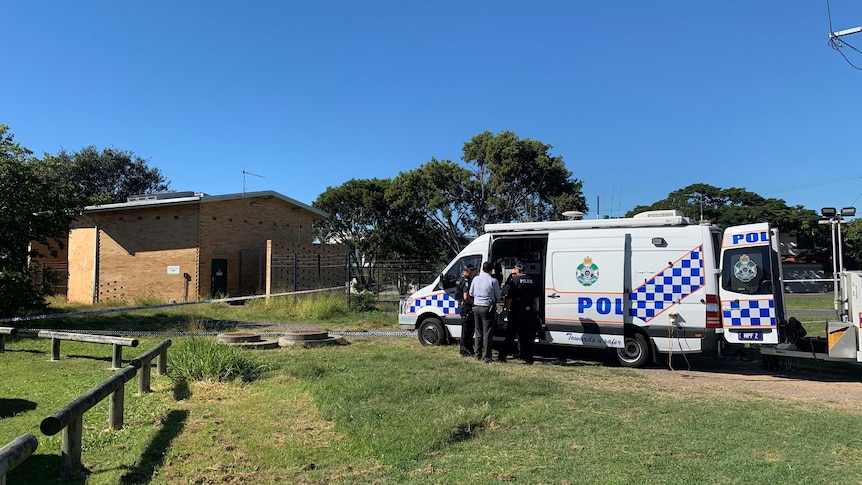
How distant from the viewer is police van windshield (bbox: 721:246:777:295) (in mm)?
8430

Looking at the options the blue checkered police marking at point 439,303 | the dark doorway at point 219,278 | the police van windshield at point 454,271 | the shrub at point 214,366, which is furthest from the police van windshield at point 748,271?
the dark doorway at point 219,278

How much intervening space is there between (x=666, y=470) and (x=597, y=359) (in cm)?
639

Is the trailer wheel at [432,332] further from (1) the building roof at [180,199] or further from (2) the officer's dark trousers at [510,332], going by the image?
(1) the building roof at [180,199]

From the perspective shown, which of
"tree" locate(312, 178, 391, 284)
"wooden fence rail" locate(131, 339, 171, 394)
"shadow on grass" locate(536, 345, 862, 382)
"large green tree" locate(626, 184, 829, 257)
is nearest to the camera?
"wooden fence rail" locate(131, 339, 171, 394)

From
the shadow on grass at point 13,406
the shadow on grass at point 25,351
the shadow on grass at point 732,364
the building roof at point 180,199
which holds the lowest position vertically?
the shadow on grass at point 732,364

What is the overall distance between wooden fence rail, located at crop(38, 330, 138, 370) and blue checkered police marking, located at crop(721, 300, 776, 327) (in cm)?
912

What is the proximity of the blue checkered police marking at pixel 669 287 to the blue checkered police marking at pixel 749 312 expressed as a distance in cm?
55

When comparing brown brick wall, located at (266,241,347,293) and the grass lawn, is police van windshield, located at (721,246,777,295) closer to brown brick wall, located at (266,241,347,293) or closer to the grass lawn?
the grass lawn

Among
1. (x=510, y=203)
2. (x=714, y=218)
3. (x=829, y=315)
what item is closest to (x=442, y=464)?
(x=829, y=315)

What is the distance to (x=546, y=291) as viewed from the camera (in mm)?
10102

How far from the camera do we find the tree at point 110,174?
43562mm

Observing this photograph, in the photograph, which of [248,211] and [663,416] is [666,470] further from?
[248,211]

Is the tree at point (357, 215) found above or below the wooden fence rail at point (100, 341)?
above

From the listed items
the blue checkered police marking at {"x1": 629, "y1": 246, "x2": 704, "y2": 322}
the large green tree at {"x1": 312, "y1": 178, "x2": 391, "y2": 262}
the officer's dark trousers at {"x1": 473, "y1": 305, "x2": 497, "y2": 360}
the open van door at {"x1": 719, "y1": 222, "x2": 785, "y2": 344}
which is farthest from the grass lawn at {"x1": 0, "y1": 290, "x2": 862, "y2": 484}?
the large green tree at {"x1": 312, "y1": 178, "x2": 391, "y2": 262}
